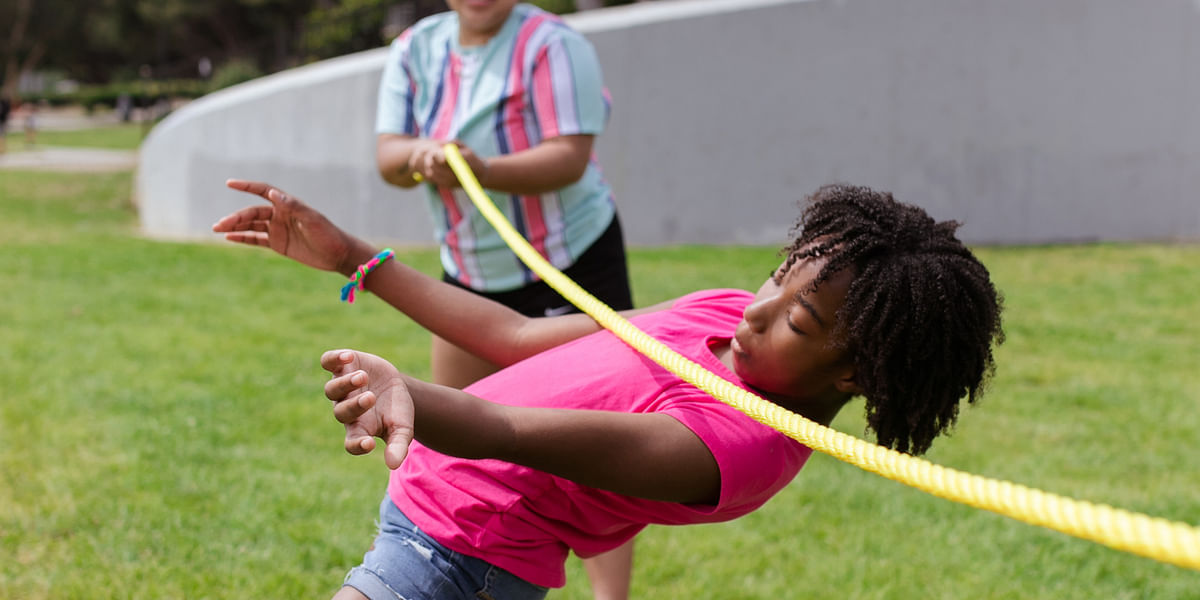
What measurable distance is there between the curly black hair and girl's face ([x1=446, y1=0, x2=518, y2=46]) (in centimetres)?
137

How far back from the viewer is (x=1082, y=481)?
4258mm

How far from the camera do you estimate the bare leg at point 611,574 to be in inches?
112

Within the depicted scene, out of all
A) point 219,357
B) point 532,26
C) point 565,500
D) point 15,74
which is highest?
point 532,26

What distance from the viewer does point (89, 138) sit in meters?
30.8

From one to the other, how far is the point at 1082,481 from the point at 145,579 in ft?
11.0

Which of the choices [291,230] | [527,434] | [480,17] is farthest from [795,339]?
[480,17]

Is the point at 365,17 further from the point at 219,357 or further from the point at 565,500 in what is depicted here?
the point at 565,500

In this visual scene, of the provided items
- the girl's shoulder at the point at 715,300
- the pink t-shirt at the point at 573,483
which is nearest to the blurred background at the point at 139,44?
the girl's shoulder at the point at 715,300

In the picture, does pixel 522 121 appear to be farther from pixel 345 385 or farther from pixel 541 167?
pixel 345 385

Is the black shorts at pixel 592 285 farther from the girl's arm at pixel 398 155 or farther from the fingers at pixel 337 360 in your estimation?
the fingers at pixel 337 360

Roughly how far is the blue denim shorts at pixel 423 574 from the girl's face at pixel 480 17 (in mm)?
1545

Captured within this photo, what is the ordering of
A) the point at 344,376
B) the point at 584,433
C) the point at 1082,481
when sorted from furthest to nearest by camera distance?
the point at 1082,481, the point at 584,433, the point at 344,376

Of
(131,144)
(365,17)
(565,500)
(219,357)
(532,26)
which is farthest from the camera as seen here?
(131,144)

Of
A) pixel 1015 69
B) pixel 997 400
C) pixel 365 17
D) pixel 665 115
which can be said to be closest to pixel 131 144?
pixel 365 17
